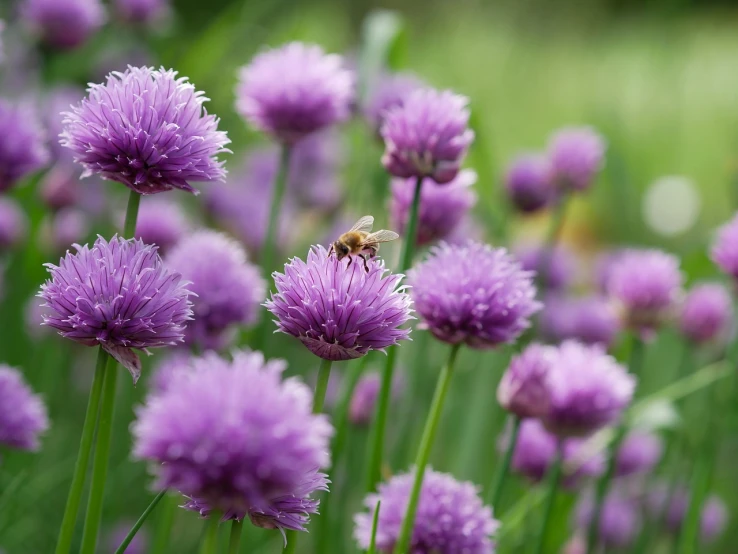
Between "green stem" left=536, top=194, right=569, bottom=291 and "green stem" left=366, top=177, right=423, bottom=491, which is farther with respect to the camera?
"green stem" left=536, top=194, right=569, bottom=291

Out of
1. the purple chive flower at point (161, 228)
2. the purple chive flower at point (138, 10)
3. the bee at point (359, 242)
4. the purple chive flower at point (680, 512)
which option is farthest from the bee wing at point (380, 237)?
the purple chive flower at point (138, 10)

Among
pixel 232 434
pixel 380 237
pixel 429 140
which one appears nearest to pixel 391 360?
pixel 380 237

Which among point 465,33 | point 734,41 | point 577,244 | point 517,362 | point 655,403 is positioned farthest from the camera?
point 734,41

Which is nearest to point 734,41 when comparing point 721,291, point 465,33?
point 465,33

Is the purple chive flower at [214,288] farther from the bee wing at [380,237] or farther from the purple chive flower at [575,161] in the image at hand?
the purple chive flower at [575,161]

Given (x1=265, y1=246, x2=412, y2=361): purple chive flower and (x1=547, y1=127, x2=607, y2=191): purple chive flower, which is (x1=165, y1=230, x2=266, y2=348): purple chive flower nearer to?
(x1=265, y1=246, x2=412, y2=361): purple chive flower

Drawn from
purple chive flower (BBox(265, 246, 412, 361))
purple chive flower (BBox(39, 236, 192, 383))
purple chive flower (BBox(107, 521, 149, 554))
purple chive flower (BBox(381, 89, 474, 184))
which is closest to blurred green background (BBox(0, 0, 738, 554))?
purple chive flower (BBox(107, 521, 149, 554))

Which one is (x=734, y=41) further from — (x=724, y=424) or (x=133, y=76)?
(x=133, y=76)
